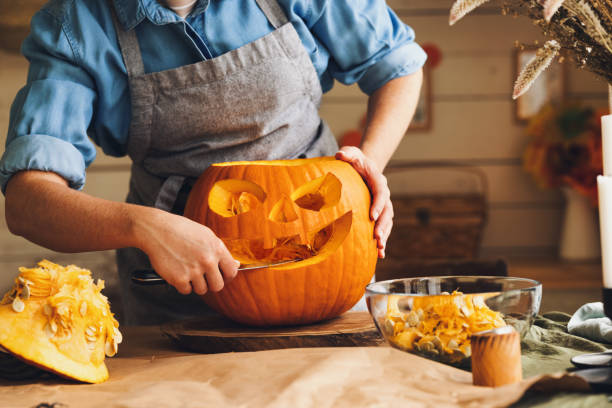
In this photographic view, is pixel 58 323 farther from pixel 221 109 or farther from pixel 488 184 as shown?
pixel 488 184

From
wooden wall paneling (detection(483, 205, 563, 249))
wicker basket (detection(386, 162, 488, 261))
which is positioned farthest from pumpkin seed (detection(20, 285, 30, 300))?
wooden wall paneling (detection(483, 205, 563, 249))

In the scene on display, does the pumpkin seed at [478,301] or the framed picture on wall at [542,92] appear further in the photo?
the framed picture on wall at [542,92]

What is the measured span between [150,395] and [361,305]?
54cm

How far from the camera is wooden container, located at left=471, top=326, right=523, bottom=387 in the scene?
538mm

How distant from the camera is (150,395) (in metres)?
0.56

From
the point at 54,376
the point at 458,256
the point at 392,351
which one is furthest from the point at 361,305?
the point at 458,256

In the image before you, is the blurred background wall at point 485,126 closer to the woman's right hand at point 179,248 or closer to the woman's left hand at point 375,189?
the woman's left hand at point 375,189

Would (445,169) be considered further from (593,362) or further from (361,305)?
(593,362)

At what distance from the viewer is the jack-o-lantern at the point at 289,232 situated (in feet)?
2.72

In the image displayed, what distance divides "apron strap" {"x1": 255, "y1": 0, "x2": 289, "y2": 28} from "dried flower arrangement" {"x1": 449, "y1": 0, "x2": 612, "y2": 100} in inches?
14.6

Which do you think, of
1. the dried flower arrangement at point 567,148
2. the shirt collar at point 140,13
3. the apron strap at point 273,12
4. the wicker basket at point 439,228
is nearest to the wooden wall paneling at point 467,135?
the dried flower arrangement at point 567,148

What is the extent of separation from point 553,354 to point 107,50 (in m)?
0.71

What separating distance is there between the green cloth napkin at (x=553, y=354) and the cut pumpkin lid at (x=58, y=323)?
42 cm

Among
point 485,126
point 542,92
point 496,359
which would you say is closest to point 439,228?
point 485,126
